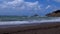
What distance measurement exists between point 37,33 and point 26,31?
0.24 m

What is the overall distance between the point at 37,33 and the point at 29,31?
0.60 ft

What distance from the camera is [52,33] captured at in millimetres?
2582

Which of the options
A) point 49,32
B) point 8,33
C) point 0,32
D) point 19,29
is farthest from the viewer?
point 49,32

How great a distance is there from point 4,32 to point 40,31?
88 centimetres

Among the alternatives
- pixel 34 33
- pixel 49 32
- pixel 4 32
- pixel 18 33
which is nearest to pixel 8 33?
pixel 4 32

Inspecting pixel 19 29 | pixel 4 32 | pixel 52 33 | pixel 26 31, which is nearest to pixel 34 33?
pixel 26 31

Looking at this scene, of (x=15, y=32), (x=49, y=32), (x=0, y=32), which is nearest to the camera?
(x=0, y=32)

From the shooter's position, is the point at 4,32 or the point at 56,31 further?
the point at 56,31

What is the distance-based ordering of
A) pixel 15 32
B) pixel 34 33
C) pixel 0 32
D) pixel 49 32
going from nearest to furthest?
pixel 0 32 → pixel 15 32 → pixel 34 33 → pixel 49 32

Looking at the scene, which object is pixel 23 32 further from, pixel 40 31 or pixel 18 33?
pixel 40 31

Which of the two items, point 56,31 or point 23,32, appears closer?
point 23,32

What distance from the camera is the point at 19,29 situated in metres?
2.03

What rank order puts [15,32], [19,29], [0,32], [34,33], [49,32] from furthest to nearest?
[49,32], [34,33], [19,29], [15,32], [0,32]

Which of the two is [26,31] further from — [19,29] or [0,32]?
[0,32]
